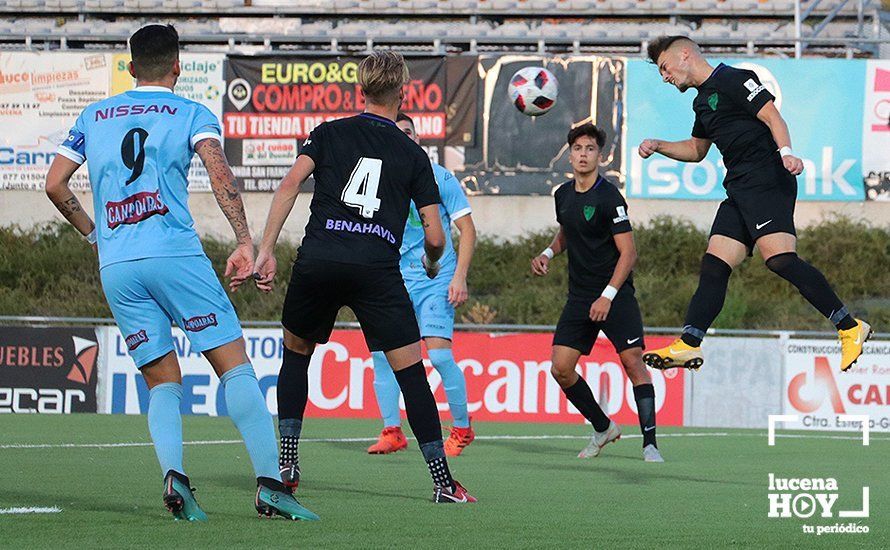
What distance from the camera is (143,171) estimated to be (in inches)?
221

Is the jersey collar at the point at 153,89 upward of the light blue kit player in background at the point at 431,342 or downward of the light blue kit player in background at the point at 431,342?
upward

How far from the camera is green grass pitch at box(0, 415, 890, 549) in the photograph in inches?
199

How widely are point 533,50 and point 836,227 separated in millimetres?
6965

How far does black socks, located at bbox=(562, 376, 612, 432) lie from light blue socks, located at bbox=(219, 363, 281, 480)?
472cm

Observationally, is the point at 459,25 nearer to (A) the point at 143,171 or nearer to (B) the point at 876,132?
(B) the point at 876,132

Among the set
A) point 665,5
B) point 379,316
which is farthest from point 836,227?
point 379,316

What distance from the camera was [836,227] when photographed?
24.1 m

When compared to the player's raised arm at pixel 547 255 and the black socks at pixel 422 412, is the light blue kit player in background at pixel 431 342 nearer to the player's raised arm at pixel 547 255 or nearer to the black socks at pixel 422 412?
the player's raised arm at pixel 547 255

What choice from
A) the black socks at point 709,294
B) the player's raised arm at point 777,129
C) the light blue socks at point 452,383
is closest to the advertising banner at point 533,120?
the light blue socks at point 452,383

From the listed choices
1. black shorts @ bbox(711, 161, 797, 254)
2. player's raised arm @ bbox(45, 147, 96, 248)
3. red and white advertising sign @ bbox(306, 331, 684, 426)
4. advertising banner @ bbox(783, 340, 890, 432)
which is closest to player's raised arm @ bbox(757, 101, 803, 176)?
black shorts @ bbox(711, 161, 797, 254)

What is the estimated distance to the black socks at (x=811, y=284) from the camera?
299 inches

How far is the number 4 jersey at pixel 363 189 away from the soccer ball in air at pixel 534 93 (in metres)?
10.5

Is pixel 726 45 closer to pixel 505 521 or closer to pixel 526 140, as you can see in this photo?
pixel 526 140

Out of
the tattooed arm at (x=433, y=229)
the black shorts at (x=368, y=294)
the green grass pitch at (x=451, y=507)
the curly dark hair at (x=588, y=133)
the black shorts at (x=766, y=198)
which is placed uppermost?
the curly dark hair at (x=588, y=133)
